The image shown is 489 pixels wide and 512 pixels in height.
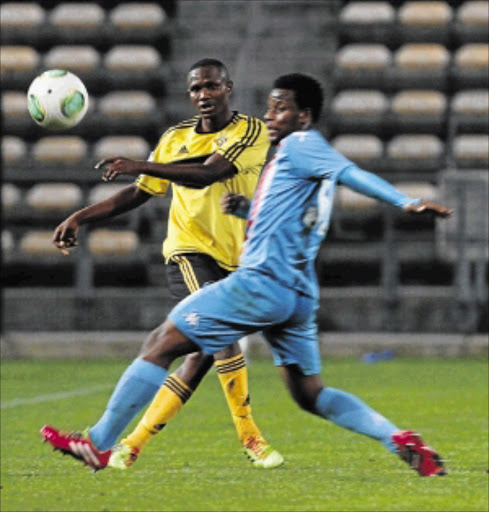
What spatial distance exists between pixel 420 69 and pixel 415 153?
1.47 metres

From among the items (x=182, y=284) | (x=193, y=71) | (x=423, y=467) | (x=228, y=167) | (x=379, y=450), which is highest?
(x=193, y=71)

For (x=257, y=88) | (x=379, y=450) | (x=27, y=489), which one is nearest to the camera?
(x=27, y=489)

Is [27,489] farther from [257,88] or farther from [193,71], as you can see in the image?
[257,88]

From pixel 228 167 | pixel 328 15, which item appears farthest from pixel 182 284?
pixel 328 15

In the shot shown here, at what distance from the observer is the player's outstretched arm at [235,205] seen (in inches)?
209

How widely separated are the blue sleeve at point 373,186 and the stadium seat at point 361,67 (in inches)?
510

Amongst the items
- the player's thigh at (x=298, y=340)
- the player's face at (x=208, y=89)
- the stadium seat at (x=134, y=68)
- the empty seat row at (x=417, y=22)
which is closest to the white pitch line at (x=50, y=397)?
the player's face at (x=208, y=89)

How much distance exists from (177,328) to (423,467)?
39.0 inches

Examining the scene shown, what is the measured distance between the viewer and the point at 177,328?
5012 mm

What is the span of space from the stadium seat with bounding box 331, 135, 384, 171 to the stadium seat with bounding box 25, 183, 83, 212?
311cm

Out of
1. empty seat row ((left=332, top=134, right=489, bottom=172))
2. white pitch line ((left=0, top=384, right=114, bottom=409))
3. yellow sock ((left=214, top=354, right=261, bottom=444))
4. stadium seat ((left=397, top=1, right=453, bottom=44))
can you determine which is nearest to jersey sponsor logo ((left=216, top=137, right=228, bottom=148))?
yellow sock ((left=214, top=354, right=261, bottom=444))

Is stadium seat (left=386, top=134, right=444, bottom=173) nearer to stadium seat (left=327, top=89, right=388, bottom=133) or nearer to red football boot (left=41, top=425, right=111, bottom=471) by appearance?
stadium seat (left=327, top=89, right=388, bottom=133)

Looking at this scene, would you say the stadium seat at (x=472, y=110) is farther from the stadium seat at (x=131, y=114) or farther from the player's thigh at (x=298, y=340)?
the player's thigh at (x=298, y=340)

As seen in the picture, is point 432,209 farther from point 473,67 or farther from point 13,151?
point 473,67
